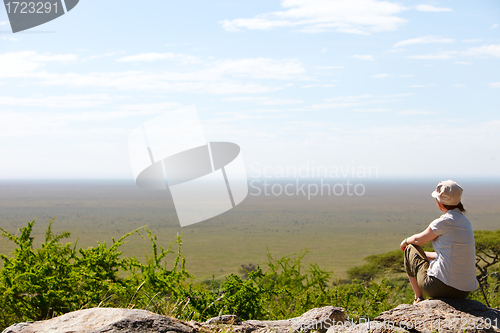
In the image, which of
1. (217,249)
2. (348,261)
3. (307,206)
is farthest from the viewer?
(307,206)

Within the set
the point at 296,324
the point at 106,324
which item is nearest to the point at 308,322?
the point at 296,324

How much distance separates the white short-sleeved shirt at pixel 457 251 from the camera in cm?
436

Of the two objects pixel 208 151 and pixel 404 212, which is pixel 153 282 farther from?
pixel 404 212

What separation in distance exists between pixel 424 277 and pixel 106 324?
332 centimetres

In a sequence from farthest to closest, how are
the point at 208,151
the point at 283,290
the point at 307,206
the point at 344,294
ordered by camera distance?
1. the point at 307,206
2. the point at 208,151
3. the point at 344,294
4. the point at 283,290

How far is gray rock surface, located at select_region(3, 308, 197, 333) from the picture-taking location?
3.26 metres

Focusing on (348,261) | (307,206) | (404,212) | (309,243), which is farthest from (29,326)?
(307,206)

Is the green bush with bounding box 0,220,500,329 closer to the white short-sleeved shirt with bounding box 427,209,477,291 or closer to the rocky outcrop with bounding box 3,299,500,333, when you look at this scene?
the rocky outcrop with bounding box 3,299,500,333

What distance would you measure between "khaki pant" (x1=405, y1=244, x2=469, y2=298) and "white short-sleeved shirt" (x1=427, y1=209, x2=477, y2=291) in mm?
104

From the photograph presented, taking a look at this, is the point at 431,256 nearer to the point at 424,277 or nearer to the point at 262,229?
the point at 424,277

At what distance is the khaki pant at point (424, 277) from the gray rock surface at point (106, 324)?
8.70 feet

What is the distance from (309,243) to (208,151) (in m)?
54.2

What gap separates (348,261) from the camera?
152 feet

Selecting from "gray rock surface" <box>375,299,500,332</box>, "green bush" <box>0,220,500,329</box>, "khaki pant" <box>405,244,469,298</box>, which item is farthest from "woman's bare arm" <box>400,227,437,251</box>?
"green bush" <box>0,220,500,329</box>
